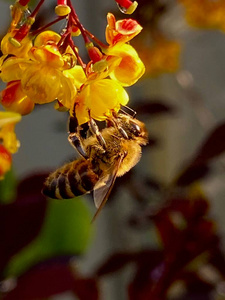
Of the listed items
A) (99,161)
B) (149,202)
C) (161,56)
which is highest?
(99,161)

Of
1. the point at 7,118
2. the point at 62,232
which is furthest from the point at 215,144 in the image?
the point at 7,118

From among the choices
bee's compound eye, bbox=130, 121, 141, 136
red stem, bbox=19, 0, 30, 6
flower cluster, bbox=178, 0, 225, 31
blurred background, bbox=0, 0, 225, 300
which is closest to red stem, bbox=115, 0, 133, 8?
red stem, bbox=19, 0, 30, 6

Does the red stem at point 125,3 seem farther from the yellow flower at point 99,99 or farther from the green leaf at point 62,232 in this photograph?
the green leaf at point 62,232

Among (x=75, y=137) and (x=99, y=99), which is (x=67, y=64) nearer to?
(x=99, y=99)

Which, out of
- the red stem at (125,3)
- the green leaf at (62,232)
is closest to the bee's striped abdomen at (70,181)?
the red stem at (125,3)

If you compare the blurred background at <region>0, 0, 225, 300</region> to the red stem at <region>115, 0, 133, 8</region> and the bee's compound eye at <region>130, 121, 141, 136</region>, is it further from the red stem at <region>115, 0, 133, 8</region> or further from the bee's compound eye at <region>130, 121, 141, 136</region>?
the red stem at <region>115, 0, 133, 8</region>

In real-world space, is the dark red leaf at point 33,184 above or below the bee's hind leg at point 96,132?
below

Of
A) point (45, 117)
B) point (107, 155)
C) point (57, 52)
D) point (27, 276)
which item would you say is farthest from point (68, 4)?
point (45, 117)
